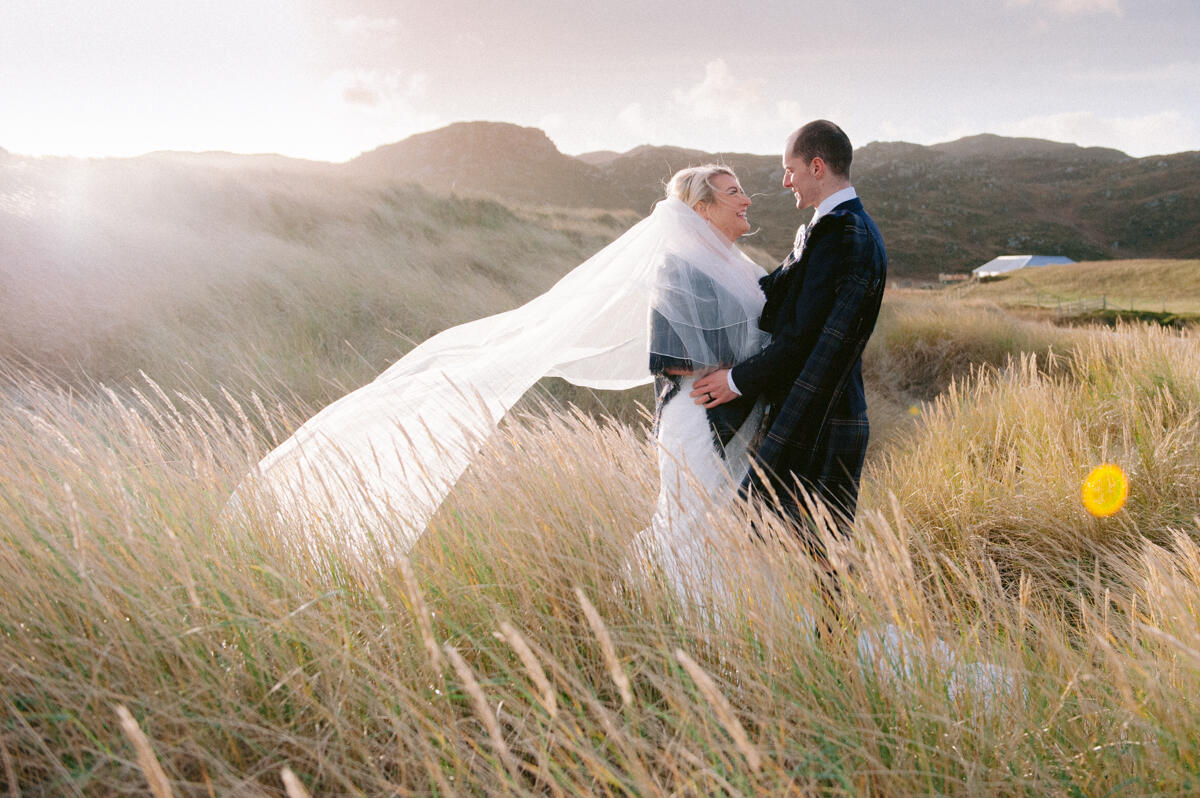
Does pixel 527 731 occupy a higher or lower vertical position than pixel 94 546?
lower

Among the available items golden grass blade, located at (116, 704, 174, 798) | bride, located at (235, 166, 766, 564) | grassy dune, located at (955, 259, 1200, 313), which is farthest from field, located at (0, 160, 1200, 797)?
grassy dune, located at (955, 259, 1200, 313)

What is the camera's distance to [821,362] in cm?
269

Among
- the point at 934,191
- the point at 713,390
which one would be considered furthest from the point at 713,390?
the point at 934,191

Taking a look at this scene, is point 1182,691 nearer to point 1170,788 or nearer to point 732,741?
point 1170,788

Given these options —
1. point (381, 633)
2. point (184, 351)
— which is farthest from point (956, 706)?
point (184, 351)

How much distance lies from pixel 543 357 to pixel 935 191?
376ft

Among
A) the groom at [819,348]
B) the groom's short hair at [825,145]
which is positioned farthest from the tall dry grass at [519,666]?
the groom's short hair at [825,145]

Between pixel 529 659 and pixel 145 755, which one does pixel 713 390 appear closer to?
pixel 529 659

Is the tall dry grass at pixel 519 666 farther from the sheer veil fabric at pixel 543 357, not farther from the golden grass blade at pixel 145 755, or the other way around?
the sheer veil fabric at pixel 543 357

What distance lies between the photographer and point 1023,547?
→ 12.6 feet

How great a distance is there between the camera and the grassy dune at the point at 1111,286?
36938 millimetres

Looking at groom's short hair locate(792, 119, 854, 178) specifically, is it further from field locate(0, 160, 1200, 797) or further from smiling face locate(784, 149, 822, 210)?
field locate(0, 160, 1200, 797)

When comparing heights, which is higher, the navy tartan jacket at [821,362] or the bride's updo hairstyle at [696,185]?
the bride's updo hairstyle at [696,185]

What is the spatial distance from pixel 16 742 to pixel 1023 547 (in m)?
4.32
